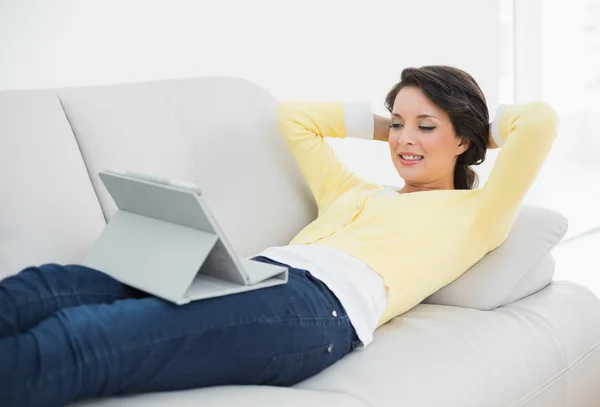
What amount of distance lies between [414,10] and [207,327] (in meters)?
2.48

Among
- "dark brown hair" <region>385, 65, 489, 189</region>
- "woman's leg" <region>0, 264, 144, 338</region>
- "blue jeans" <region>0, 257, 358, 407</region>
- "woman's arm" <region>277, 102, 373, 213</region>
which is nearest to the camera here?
"blue jeans" <region>0, 257, 358, 407</region>

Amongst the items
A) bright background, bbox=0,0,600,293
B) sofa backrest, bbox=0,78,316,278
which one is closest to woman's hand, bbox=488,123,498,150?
sofa backrest, bbox=0,78,316,278

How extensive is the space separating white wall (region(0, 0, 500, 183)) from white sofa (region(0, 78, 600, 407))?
13.0 inches

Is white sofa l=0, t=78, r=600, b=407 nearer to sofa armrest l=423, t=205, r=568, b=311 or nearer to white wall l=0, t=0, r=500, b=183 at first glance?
sofa armrest l=423, t=205, r=568, b=311

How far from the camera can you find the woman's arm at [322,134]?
215cm

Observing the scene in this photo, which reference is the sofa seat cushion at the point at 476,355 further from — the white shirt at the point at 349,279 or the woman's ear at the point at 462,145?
the woman's ear at the point at 462,145

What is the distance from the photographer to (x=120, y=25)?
2.35 meters

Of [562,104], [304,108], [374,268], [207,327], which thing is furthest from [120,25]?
[562,104]

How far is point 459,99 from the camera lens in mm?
1998

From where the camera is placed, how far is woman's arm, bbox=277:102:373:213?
7.06 ft

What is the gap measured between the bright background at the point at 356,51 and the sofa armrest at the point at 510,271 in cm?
76

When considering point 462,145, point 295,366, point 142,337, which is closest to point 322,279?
point 295,366

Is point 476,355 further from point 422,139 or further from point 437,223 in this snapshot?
point 422,139

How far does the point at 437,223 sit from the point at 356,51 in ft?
4.99
